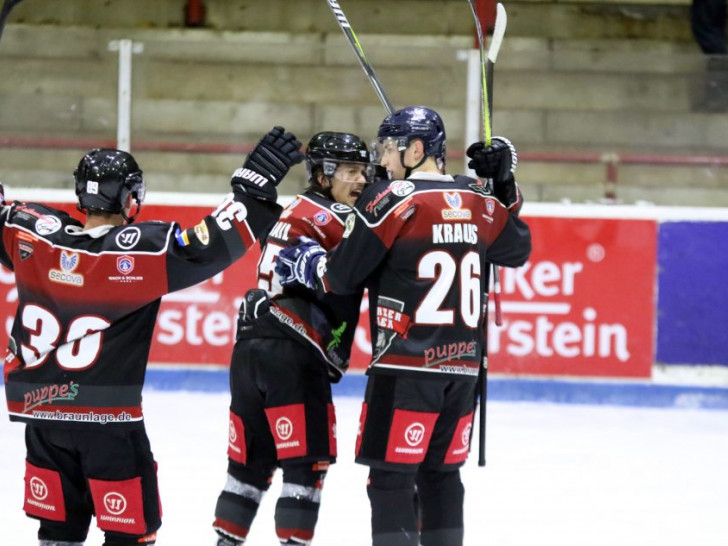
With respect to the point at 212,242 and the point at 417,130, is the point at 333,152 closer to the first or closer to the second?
the point at 417,130

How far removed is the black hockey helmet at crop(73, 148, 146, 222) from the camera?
2.85 metres

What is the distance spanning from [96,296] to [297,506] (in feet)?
3.25

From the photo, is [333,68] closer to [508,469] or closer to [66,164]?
[66,164]

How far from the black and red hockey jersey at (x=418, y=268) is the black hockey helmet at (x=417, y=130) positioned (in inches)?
4.5

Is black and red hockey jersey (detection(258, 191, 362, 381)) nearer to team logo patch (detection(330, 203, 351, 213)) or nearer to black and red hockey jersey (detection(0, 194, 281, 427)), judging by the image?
team logo patch (detection(330, 203, 351, 213))

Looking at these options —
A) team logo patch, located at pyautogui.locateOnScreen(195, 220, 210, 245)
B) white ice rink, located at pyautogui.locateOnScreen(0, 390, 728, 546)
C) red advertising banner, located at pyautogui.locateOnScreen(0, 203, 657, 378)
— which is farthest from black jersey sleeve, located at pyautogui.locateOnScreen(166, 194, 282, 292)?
red advertising banner, located at pyautogui.locateOnScreen(0, 203, 657, 378)

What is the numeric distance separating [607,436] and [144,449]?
11.8 ft

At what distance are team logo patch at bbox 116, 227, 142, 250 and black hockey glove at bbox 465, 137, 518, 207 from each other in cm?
105

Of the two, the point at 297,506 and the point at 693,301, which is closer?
the point at 297,506

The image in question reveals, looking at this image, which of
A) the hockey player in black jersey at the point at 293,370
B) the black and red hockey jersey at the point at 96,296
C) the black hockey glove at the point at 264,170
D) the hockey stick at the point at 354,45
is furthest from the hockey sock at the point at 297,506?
the hockey stick at the point at 354,45

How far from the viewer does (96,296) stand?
2.77m

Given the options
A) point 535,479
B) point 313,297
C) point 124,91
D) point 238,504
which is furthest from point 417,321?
point 124,91

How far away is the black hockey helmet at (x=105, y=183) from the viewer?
2848mm

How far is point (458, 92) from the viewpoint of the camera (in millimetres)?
6980
